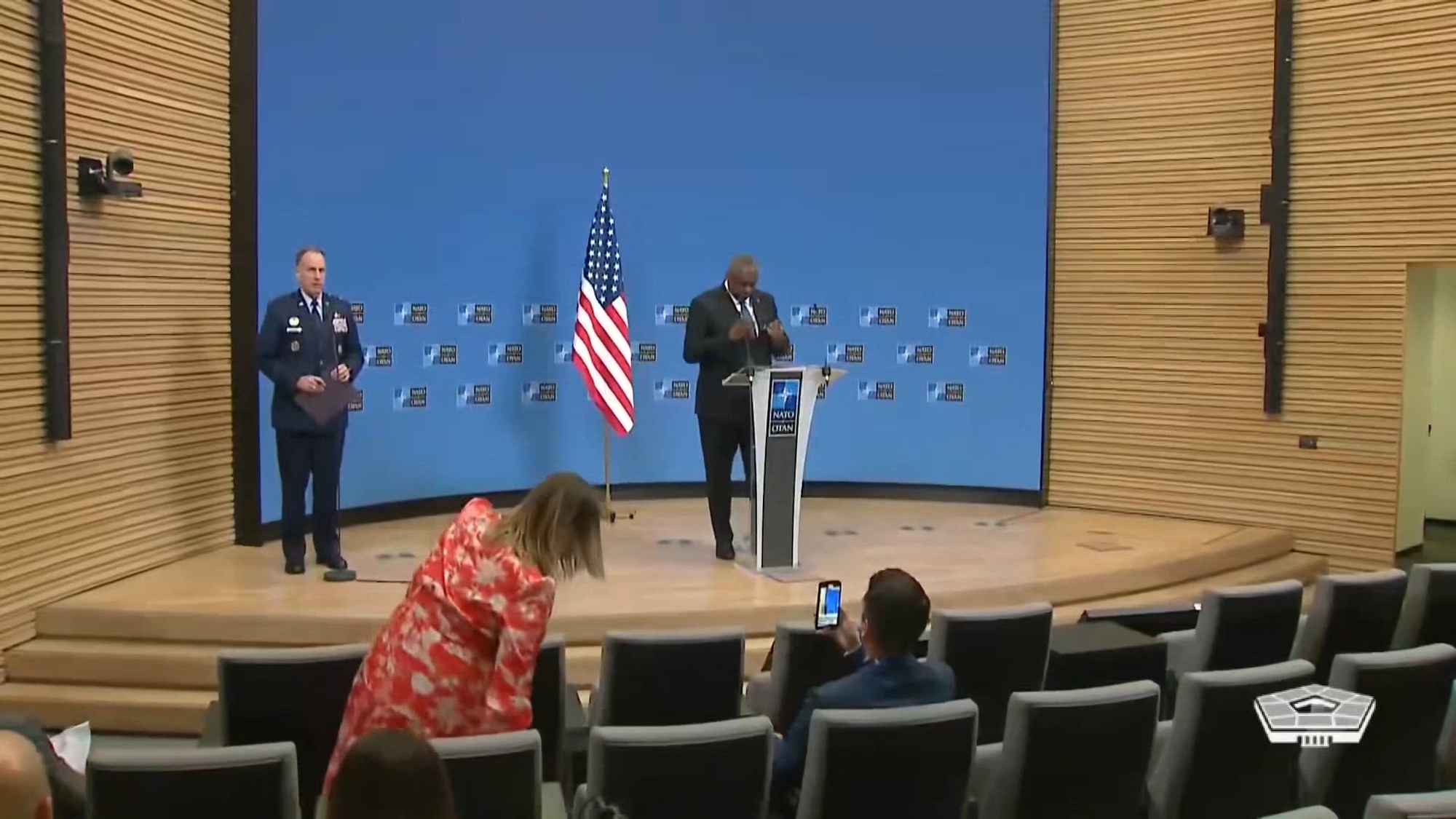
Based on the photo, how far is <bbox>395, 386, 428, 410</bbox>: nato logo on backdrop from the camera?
8367mm

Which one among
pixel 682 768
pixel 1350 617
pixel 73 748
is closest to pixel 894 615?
pixel 682 768

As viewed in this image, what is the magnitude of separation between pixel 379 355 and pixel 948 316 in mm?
3977

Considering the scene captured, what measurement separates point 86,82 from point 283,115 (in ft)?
4.79

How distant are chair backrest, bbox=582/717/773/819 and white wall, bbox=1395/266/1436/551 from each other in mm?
6709

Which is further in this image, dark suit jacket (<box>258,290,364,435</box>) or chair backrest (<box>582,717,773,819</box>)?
dark suit jacket (<box>258,290,364,435</box>)

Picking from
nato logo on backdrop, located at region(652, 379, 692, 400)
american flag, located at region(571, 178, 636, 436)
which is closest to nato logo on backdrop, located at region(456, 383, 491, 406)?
american flag, located at region(571, 178, 636, 436)

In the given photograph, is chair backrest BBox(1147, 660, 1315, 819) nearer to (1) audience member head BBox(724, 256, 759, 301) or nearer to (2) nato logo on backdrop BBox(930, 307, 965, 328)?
(1) audience member head BBox(724, 256, 759, 301)

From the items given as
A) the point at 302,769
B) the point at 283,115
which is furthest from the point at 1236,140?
the point at 302,769

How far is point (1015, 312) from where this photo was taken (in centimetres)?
949

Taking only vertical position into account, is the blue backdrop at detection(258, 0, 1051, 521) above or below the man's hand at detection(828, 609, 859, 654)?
above

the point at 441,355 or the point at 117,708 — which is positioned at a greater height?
the point at 441,355

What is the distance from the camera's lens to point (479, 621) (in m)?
3.00

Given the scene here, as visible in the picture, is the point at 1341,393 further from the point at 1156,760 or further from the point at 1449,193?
the point at 1156,760

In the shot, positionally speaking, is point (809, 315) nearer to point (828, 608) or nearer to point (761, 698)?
point (761, 698)
